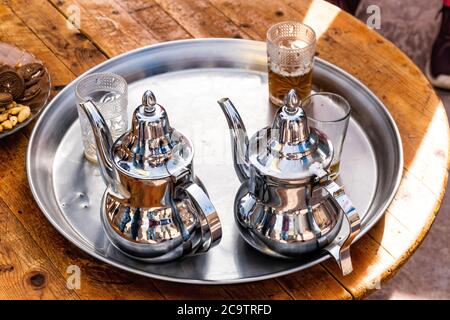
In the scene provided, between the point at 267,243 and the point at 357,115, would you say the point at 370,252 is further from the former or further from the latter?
the point at 357,115

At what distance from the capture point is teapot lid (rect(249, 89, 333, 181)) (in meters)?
0.87

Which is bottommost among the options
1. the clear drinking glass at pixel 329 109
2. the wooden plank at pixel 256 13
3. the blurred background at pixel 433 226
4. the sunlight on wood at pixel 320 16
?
the blurred background at pixel 433 226

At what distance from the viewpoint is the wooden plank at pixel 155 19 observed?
4.52ft

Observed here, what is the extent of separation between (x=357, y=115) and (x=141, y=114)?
0.48 metres

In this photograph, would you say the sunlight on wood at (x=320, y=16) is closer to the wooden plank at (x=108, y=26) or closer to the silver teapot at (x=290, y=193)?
the wooden plank at (x=108, y=26)

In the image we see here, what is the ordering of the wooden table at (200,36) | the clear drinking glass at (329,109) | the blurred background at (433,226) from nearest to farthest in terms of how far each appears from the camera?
1. the wooden table at (200,36)
2. the clear drinking glass at (329,109)
3. the blurred background at (433,226)

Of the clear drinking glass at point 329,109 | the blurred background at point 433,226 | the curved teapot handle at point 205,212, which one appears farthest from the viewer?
the blurred background at point 433,226

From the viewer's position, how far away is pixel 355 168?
113 centimetres

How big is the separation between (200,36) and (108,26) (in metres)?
0.19

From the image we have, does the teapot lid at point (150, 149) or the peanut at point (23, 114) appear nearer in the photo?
the teapot lid at point (150, 149)

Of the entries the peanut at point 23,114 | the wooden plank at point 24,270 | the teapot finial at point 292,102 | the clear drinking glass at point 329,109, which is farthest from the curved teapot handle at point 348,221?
the peanut at point 23,114

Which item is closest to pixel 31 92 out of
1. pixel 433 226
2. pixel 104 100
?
pixel 104 100

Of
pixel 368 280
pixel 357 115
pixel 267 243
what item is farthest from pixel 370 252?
pixel 357 115

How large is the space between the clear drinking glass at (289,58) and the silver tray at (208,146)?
52 mm
